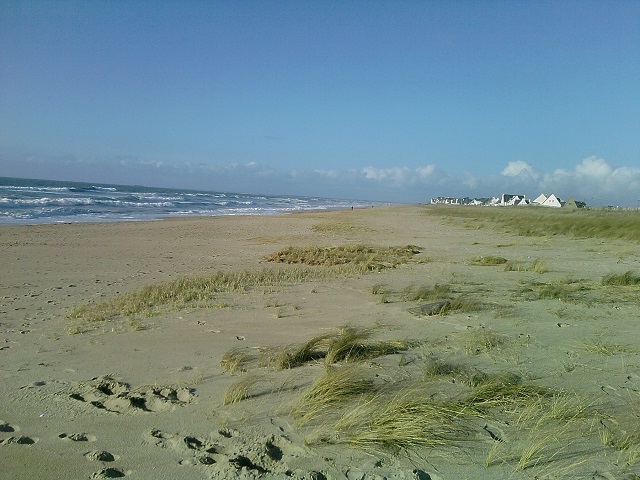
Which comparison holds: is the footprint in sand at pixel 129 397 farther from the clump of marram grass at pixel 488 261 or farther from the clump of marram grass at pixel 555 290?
the clump of marram grass at pixel 488 261

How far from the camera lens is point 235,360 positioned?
5.12 m

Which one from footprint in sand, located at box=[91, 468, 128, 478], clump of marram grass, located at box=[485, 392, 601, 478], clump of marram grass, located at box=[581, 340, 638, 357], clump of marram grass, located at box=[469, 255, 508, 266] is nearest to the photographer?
footprint in sand, located at box=[91, 468, 128, 478]

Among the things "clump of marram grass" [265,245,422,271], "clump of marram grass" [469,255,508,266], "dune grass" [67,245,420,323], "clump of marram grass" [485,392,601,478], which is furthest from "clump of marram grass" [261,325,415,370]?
"clump of marram grass" [469,255,508,266]

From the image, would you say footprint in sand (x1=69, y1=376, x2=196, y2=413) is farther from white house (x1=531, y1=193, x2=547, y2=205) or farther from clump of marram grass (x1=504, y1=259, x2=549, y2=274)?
white house (x1=531, y1=193, x2=547, y2=205)

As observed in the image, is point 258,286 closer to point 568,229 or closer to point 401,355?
point 401,355

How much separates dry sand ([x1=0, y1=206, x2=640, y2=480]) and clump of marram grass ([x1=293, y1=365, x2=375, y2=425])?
14 centimetres

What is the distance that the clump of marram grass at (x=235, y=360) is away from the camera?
496 cm

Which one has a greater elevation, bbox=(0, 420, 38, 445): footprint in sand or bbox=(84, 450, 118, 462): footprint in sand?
bbox=(84, 450, 118, 462): footprint in sand

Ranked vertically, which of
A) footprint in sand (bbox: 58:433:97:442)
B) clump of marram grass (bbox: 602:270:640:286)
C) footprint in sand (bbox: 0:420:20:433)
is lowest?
footprint in sand (bbox: 0:420:20:433)

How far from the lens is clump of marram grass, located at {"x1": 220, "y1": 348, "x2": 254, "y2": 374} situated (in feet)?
16.3

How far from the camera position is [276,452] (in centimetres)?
343

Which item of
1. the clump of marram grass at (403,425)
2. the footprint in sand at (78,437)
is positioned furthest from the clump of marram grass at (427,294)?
the footprint in sand at (78,437)

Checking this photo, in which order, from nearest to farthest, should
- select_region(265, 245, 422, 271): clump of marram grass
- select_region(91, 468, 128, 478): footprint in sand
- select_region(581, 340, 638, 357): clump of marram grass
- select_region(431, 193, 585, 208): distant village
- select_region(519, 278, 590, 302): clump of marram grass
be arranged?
select_region(91, 468, 128, 478): footprint in sand, select_region(581, 340, 638, 357): clump of marram grass, select_region(519, 278, 590, 302): clump of marram grass, select_region(265, 245, 422, 271): clump of marram grass, select_region(431, 193, 585, 208): distant village

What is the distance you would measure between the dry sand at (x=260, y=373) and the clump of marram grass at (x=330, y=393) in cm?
14
